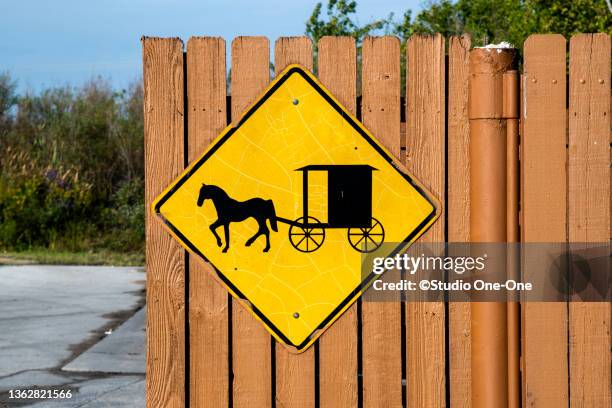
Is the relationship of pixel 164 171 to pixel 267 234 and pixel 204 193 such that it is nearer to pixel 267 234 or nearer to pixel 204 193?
pixel 204 193

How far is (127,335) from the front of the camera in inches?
330

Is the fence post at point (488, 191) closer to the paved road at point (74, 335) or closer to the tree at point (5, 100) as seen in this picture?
the paved road at point (74, 335)

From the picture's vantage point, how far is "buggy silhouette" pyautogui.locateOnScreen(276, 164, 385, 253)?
3680 millimetres

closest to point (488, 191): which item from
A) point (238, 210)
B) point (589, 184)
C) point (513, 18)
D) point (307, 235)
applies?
point (589, 184)

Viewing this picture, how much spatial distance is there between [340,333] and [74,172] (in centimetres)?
1479

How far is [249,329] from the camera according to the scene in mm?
3725

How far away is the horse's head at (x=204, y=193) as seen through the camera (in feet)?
12.1

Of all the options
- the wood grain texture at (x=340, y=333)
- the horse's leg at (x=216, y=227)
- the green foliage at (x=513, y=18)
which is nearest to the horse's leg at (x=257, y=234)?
the horse's leg at (x=216, y=227)

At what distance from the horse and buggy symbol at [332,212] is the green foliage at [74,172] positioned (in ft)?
41.4

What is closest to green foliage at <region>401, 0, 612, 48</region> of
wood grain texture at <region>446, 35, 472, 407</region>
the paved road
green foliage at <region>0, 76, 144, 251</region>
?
the paved road

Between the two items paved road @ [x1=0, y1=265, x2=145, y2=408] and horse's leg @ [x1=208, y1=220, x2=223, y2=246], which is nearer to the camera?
horse's leg @ [x1=208, y1=220, x2=223, y2=246]

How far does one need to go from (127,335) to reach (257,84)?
5199 mm

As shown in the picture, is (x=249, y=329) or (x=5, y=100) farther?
(x=5, y=100)

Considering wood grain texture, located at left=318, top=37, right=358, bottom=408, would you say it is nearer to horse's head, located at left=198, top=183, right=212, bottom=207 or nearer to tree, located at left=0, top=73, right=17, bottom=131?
horse's head, located at left=198, top=183, right=212, bottom=207
